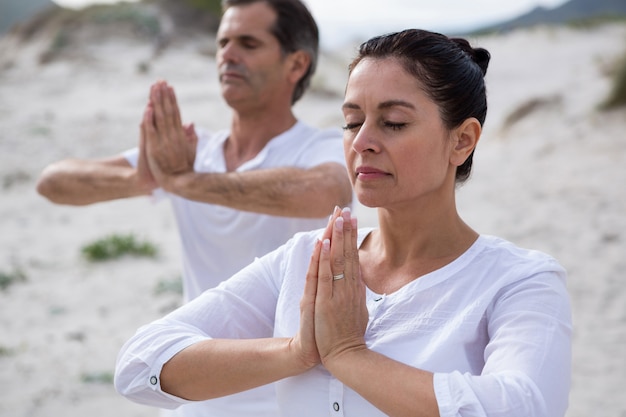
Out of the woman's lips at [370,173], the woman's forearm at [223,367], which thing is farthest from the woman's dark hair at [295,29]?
the woman's forearm at [223,367]

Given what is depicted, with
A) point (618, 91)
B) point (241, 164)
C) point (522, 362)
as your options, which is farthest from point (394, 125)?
point (618, 91)

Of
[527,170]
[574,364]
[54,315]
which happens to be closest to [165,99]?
[574,364]

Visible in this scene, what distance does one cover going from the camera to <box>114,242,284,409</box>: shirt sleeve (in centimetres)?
203

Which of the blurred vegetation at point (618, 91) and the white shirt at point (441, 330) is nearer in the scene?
the white shirt at point (441, 330)

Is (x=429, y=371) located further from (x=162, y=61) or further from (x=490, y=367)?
(x=162, y=61)

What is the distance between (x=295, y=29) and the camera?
3.69m

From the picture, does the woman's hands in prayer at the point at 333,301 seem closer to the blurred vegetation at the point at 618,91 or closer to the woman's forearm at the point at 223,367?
the woman's forearm at the point at 223,367

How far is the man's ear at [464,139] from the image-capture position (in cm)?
205

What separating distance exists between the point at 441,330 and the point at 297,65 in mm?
2121

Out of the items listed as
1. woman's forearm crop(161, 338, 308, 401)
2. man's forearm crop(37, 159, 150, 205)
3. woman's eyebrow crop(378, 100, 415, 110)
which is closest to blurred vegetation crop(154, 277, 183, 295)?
man's forearm crop(37, 159, 150, 205)

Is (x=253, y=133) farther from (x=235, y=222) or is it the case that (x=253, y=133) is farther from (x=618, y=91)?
(x=618, y=91)

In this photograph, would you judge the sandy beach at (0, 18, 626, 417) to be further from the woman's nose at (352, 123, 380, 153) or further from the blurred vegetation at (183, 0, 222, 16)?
the blurred vegetation at (183, 0, 222, 16)

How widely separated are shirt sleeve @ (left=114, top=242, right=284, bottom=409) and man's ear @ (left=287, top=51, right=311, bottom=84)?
1.63m

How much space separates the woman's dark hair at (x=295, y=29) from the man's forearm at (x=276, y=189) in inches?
27.2
